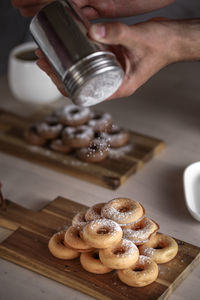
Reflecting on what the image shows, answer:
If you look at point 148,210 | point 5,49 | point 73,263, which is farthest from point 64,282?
point 5,49

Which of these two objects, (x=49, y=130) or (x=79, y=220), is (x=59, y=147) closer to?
(x=49, y=130)

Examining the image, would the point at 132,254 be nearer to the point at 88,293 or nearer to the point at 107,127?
the point at 88,293

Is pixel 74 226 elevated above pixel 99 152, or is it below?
above

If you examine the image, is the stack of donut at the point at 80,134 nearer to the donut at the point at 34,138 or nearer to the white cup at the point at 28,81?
the donut at the point at 34,138

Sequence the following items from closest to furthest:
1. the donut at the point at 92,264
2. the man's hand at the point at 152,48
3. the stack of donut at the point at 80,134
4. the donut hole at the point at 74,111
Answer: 1. the donut at the point at 92,264
2. the man's hand at the point at 152,48
3. the stack of donut at the point at 80,134
4. the donut hole at the point at 74,111

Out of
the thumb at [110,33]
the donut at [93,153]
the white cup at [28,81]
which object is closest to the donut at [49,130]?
the donut at [93,153]

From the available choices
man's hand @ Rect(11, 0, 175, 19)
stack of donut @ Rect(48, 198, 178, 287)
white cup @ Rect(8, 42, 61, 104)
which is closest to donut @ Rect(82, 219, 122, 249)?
stack of donut @ Rect(48, 198, 178, 287)
